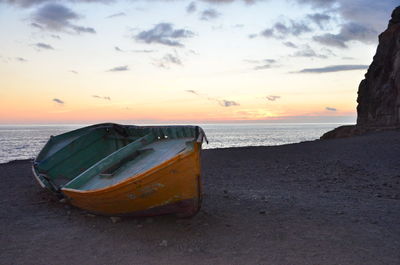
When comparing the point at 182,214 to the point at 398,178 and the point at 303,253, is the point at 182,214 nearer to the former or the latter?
the point at 303,253

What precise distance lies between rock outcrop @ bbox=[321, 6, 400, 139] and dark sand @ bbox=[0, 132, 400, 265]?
82.9ft

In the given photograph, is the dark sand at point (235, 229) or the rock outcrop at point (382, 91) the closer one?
the dark sand at point (235, 229)

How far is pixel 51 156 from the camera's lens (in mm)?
11227

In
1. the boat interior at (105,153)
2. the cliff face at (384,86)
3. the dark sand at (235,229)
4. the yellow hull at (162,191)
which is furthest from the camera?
the cliff face at (384,86)

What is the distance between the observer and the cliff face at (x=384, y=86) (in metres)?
34.7

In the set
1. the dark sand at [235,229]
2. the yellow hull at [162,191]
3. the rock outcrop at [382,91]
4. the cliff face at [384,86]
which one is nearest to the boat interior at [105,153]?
the yellow hull at [162,191]

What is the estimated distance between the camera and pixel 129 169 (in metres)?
7.71

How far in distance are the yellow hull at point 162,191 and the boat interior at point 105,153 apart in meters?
0.37

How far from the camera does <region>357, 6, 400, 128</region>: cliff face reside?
3469 cm

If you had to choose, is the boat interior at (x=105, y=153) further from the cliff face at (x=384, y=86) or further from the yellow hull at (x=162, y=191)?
the cliff face at (x=384, y=86)

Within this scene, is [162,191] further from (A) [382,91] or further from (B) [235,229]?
(A) [382,91]

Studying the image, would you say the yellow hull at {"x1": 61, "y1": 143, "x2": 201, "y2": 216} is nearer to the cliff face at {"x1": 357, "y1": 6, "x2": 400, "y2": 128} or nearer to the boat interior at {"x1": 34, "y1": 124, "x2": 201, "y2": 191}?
the boat interior at {"x1": 34, "y1": 124, "x2": 201, "y2": 191}

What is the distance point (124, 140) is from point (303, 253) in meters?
6.96

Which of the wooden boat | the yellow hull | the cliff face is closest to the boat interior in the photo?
the wooden boat
